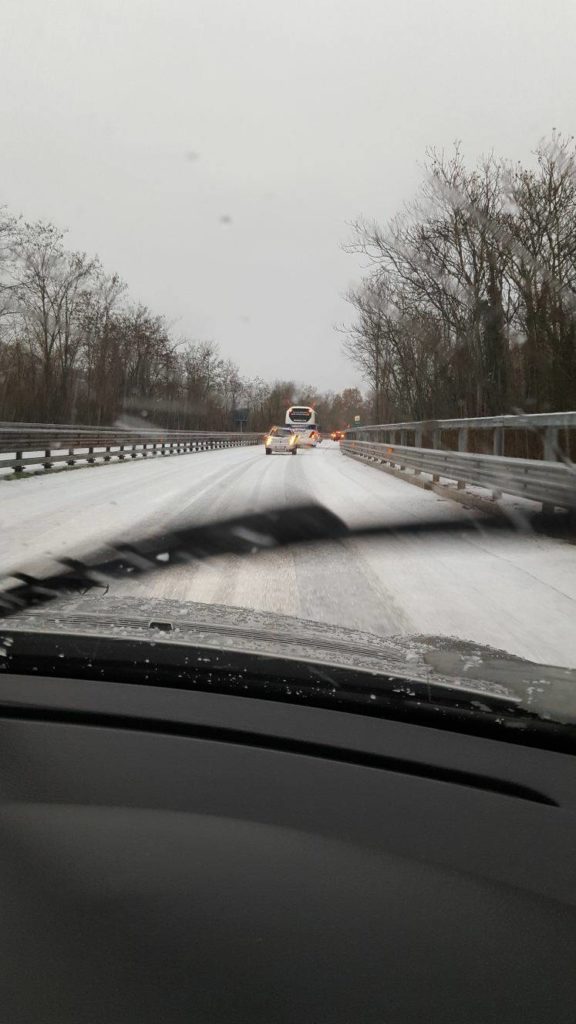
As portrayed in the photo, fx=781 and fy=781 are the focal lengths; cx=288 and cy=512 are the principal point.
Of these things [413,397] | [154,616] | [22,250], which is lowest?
[154,616]

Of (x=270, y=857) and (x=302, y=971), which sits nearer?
(x=302, y=971)

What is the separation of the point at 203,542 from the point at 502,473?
1353mm

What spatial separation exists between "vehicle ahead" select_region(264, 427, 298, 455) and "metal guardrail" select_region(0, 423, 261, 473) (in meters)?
6.03

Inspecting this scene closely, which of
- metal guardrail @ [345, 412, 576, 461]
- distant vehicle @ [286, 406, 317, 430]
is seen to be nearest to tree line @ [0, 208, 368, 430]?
distant vehicle @ [286, 406, 317, 430]

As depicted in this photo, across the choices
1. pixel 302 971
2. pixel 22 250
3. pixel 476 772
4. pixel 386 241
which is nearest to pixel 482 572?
pixel 476 772

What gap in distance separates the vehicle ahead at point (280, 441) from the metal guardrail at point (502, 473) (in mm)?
2649

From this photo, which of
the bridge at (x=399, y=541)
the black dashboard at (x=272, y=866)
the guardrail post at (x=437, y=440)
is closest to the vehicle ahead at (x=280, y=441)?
the bridge at (x=399, y=541)

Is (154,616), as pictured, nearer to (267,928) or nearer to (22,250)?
(267,928)

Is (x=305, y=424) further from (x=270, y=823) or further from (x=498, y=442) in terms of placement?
(x=270, y=823)

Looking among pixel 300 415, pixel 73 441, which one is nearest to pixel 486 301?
pixel 300 415

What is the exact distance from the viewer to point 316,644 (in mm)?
2020

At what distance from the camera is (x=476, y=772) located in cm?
150

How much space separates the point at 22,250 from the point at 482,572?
25.0m

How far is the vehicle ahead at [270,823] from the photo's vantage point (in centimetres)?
112
